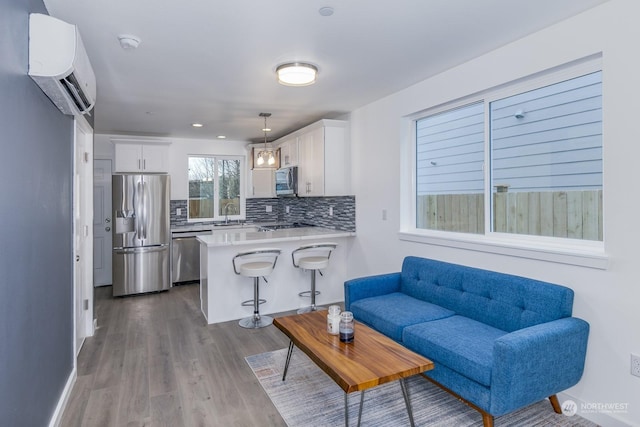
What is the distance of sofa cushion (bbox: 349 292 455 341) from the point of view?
2822 mm

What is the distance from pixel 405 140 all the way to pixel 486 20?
5.37 ft

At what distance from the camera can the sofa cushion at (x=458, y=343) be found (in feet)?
6.93

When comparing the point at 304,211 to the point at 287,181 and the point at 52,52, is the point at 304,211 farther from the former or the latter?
the point at 52,52

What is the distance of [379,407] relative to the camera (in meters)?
2.45

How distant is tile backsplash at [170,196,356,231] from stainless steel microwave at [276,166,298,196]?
50cm

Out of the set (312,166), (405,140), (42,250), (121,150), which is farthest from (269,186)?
(42,250)

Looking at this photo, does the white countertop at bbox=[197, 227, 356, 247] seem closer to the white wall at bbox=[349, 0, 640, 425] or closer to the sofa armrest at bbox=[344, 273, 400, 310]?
the sofa armrest at bbox=[344, 273, 400, 310]

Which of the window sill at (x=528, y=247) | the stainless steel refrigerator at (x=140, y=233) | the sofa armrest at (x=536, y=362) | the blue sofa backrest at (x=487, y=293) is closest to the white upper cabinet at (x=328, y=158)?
the window sill at (x=528, y=247)

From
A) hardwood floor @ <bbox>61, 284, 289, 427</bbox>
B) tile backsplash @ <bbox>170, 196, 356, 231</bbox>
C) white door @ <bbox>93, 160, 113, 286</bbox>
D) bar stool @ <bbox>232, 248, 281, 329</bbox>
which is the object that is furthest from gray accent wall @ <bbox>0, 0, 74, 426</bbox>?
white door @ <bbox>93, 160, 113, 286</bbox>

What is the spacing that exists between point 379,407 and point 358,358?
571 millimetres

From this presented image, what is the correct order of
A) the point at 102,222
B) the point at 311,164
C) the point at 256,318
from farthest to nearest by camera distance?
1. the point at 102,222
2. the point at 311,164
3. the point at 256,318

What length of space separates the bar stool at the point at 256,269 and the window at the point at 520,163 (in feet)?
5.86

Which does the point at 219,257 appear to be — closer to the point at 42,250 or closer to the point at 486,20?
the point at 42,250

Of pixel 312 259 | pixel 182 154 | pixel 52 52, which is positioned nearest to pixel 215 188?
pixel 182 154
